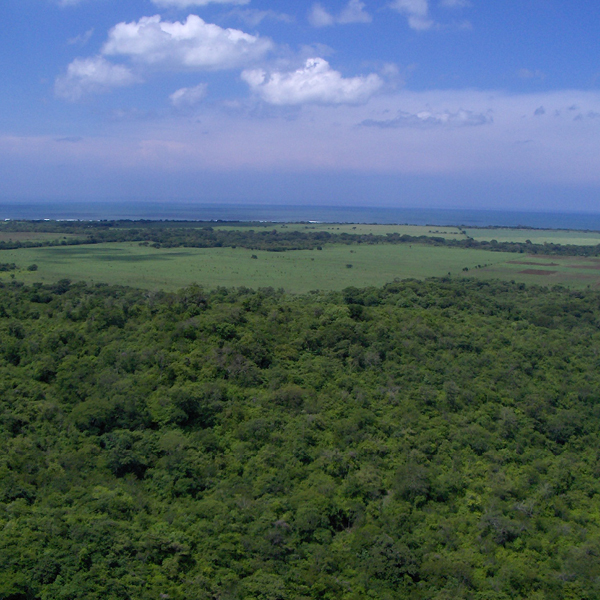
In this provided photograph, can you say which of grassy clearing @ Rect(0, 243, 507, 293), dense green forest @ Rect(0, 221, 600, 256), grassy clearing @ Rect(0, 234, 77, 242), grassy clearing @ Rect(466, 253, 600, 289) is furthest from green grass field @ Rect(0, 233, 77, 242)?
grassy clearing @ Rect(466, 253, 600, 289)

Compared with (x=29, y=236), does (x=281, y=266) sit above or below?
below

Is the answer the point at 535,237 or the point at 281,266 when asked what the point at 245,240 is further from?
the point at 535,237

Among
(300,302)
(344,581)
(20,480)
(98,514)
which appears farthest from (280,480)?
(300,302)

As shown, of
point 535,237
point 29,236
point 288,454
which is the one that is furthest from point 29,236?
point 535,237

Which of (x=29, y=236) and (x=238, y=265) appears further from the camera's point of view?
(x=29, y=236)

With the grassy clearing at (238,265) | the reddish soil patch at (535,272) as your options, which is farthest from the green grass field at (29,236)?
the reddish soil patch at (535,272)

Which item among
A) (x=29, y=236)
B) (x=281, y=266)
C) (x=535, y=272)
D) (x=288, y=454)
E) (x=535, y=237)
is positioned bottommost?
(x=288, y=454)

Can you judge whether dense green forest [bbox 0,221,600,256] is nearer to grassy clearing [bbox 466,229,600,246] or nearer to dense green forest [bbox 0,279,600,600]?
grassy clearing [bbox 466,229,600,246]
